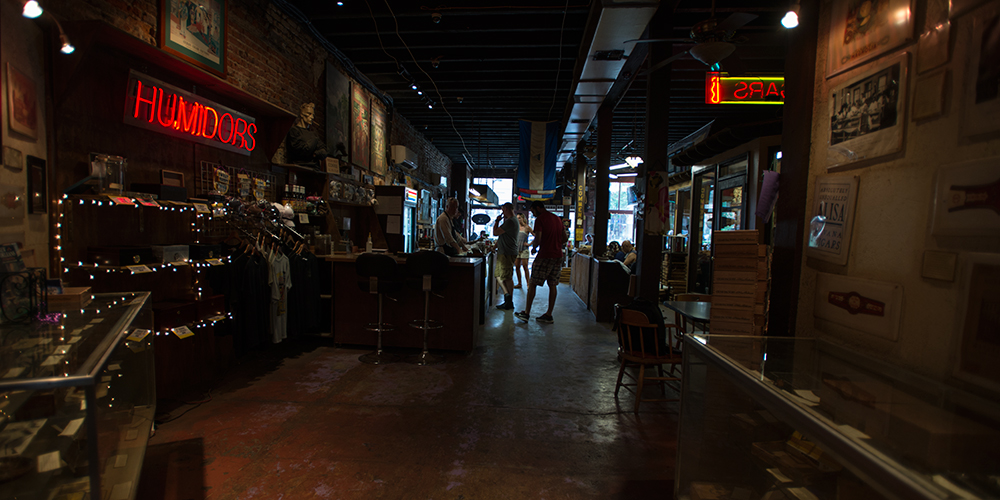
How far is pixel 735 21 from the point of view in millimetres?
3211

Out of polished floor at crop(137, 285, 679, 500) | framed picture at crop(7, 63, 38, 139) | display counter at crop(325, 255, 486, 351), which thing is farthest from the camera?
display counter at crop(325, 255, 486, 351)

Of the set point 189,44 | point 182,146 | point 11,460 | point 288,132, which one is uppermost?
point 189,44

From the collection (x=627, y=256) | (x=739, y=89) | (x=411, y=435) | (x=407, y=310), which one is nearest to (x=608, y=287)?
(x=627, y=256)

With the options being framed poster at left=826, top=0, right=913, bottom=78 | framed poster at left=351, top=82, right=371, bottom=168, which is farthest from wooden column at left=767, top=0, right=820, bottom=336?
framed poster at left=351, top=82, right=371, bottom=168

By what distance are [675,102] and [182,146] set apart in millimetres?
8822

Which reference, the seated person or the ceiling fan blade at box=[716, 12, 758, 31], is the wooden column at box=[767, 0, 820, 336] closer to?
the ceiling fan blade at box=[716, 12, 758, 31]

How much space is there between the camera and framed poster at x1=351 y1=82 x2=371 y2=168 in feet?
23.3

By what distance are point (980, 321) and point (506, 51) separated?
6.70m

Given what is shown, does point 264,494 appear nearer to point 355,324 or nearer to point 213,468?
point 213,468

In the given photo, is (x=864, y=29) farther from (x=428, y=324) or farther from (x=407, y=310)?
(x=407, y=310)

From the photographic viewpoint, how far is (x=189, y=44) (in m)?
3.60

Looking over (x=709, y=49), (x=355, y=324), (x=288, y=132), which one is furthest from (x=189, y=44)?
(x=709, y=49)

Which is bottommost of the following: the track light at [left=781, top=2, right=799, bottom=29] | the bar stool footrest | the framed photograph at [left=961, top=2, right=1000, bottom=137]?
the bar stool footrest

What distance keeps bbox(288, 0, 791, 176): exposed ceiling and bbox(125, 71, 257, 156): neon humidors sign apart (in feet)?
7.34
